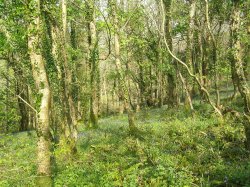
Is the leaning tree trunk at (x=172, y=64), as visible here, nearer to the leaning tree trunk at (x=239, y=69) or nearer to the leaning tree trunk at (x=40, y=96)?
the leaning tree trunk at (x=239, y=69)

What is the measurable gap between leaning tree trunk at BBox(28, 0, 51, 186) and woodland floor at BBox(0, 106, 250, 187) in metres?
0.44

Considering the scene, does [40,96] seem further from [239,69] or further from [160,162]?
[239,69]

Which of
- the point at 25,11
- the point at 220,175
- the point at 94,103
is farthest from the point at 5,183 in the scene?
the point at 94,103

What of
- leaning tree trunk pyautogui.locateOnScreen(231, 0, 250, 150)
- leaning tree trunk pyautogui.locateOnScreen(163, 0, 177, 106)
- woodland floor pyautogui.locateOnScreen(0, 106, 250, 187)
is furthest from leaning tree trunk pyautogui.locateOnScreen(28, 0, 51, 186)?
leaning tree trunk pyautogui.locateOnScreen(163, 0, 177, 106)

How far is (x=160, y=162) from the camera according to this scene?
937 cm

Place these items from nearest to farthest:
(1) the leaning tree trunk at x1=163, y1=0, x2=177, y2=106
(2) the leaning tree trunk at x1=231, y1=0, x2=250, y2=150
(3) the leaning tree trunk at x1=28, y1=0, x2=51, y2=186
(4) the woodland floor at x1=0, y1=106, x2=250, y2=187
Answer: (4) the woodland floor at x1=0, y1=106, x2=250, y2=187 < (3) the leaning tree trunk at x1=28, y1=0, x2=51, y2=186 < (2) the leaning tree trunk at x1=231, y1=0, x2=250, y2=150 < (1) the leaning tree trunk at x1=163, y1=0, x2=177, y2=106

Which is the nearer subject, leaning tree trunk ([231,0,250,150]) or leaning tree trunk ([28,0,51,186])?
leaning tree trunk ([28,0,51,186])

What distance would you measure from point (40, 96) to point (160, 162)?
4035 mm

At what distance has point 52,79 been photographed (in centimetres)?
2216

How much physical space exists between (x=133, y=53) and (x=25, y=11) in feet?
118

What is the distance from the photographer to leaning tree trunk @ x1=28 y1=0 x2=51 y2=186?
8.30 meters

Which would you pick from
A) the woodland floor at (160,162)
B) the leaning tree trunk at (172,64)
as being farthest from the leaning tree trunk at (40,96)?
the leaning tree trunk at (172,64)

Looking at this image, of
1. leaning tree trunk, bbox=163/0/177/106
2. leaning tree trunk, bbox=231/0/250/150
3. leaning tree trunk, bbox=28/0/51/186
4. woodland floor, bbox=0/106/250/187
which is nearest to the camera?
woodland floor, bbox=0/106/250/187

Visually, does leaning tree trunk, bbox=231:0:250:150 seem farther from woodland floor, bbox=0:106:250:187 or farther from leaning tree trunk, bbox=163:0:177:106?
leaning tree trunk, bbox=163:0:177:106
